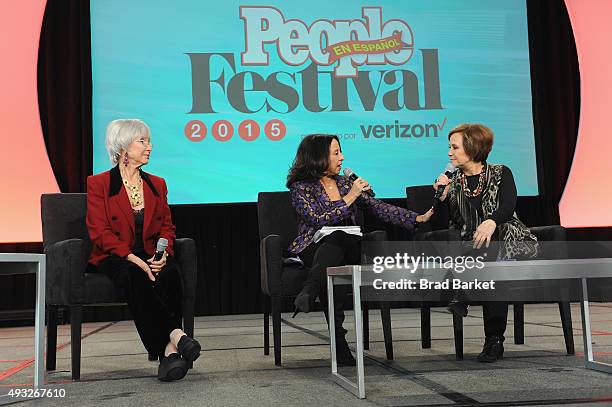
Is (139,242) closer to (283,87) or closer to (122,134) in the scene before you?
(122,134)

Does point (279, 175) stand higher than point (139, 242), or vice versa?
point (279, 175)

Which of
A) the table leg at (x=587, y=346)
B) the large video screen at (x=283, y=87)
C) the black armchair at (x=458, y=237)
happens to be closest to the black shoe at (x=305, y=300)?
the black armchair at (x=458, y=237)

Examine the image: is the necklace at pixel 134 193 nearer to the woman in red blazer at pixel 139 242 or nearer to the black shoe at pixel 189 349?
the woman in red blazer at pixel 139 242

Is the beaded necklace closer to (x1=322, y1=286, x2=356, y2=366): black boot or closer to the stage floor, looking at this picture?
the stage floor

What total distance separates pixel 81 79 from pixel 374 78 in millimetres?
2344

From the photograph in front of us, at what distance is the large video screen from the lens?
219 inches

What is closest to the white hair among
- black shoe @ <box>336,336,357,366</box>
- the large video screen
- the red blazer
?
the red blazer

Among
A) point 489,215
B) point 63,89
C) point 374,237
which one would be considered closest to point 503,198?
point 489,215

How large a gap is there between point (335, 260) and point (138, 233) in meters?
0.84

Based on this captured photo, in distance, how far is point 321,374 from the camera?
2654 mm

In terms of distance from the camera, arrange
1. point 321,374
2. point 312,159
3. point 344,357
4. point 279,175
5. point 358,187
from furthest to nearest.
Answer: point 279,175
point 312,159
point 358,187
point 344,357
point 321,374

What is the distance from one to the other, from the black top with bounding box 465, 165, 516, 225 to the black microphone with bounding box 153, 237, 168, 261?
4.21 ft

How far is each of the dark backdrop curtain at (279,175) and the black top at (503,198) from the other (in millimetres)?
2653

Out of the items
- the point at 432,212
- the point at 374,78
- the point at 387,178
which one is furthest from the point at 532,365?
the point at 374,78
